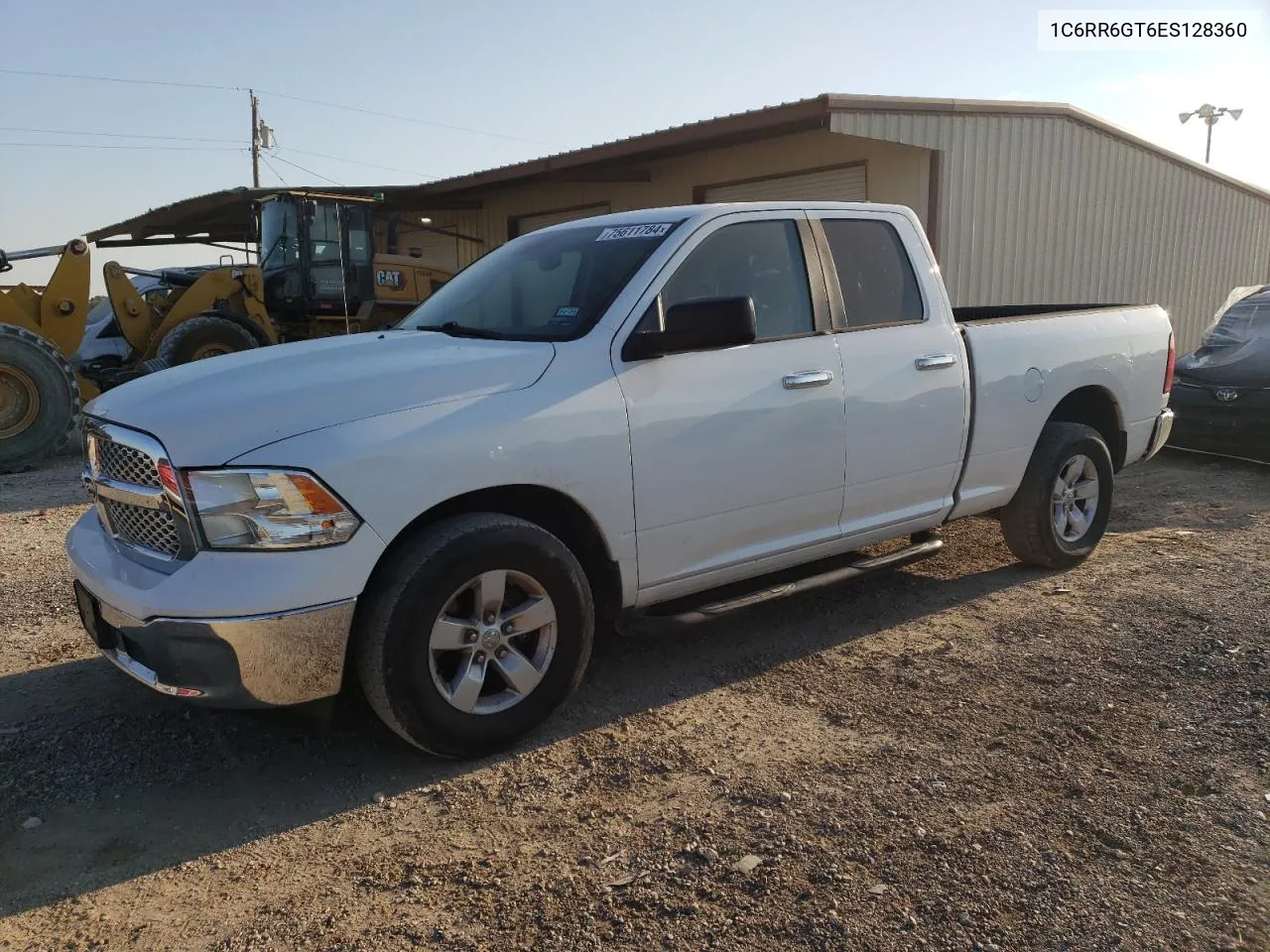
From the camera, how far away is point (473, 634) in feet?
10.9

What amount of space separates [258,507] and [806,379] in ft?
7.33

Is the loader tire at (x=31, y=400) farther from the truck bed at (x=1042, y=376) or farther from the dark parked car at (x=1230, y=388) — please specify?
the dark parked car at (x=1230, y=388)

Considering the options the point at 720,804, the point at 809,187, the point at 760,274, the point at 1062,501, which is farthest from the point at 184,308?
the point at 720,804

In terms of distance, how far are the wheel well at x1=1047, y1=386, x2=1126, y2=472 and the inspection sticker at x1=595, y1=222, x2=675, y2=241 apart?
281cm

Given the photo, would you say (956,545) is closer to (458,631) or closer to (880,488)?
(880,488)

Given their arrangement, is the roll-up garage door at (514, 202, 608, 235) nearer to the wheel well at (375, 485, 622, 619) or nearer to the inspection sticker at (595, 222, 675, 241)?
the inspection sticker at (595, 222, 675, 241)

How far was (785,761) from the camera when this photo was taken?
3428 millimetres

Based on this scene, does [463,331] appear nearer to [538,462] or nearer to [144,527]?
[538,462]

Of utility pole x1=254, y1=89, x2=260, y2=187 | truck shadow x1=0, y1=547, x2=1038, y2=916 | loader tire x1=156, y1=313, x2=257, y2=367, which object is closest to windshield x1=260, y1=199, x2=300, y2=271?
loader tire x1=156, y1=313, x2=257, y2=367

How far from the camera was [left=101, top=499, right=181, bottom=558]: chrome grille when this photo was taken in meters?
3.13

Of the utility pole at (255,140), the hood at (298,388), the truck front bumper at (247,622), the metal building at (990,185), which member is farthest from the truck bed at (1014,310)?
the utility pole at (255,140)

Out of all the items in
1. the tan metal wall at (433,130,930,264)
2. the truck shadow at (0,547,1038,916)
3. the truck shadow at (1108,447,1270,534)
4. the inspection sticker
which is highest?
the tan metal wall at (433,130,930,264)

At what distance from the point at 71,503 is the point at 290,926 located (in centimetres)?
648

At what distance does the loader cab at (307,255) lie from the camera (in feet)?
43.9
